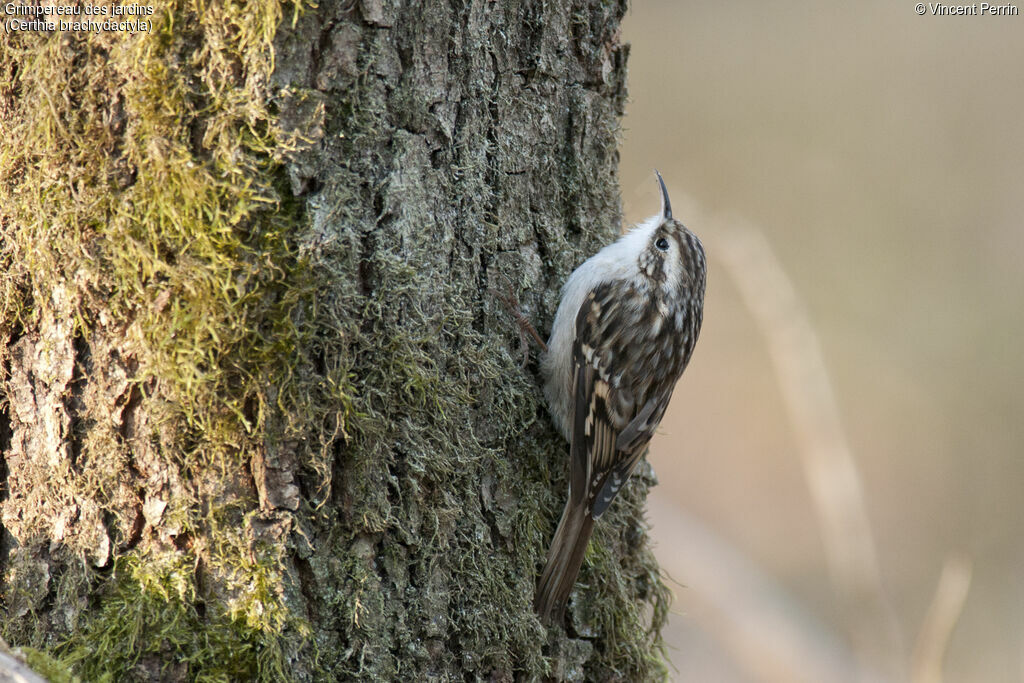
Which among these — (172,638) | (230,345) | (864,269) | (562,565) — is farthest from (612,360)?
(864,269)

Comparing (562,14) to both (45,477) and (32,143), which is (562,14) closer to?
(32,143)

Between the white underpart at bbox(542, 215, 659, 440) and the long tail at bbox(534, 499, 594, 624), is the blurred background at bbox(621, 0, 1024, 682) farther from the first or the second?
the long tail at bbox(534, 499, 594, 624)

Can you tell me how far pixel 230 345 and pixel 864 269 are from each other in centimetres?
603

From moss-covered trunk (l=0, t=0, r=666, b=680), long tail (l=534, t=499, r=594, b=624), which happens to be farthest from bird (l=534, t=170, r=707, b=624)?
moss-covered trunk (l=0, t=0, r=666, b=680)

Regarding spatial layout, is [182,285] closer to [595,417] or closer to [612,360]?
[595,417]

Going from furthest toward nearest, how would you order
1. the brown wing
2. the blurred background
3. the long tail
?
1. the blurred background
2. the brown wing
3. the long tail

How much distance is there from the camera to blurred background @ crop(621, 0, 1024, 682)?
20.6ft

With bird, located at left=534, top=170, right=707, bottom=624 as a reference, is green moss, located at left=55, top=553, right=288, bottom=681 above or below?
below

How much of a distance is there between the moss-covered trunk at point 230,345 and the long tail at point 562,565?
0.96ft

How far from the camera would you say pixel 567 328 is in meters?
2.41

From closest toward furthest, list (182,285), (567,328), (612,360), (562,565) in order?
(182,285) < (562,565) < (567,328) < (612,360)

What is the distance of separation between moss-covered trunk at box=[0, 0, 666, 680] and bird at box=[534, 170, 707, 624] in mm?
433

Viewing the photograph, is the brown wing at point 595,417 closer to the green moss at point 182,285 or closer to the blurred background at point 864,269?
the green moss at point 182,285

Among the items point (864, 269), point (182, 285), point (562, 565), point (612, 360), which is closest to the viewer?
point (182, 285)
